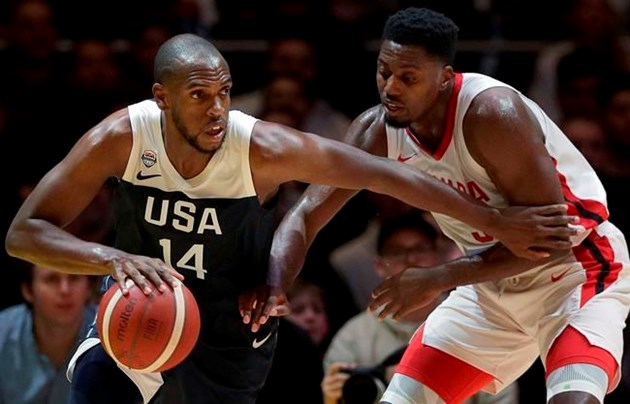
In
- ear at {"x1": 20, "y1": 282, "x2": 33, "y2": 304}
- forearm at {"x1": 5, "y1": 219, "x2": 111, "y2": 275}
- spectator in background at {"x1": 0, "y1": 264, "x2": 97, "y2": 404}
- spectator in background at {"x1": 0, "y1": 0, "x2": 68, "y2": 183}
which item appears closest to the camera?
forearm at {"x1": 5, "y1": 219, "x2": 111, "y2": 275}

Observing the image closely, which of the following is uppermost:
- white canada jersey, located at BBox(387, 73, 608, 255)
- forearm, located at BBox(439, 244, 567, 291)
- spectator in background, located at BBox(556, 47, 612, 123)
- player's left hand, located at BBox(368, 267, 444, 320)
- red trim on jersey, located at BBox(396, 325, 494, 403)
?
white canada jersey, located at BBox(387, 73, 608, 255)

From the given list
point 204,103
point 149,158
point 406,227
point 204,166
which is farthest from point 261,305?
point 406,227

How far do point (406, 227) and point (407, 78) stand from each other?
2.22 metres

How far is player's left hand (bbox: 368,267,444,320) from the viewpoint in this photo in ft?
17.4

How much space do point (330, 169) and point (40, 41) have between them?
4.36m

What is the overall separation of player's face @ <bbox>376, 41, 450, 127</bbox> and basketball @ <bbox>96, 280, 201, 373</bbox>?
3.70 feet

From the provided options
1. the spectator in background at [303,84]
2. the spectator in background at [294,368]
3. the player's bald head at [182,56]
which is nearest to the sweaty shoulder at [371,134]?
the player's bald head at [182,56]

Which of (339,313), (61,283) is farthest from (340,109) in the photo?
(61,283)

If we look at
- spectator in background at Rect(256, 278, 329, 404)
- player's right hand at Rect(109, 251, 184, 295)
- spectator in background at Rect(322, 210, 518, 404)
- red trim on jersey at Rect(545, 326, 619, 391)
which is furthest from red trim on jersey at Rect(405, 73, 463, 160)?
spectator in background at Rect(256, 278, 329, 404)

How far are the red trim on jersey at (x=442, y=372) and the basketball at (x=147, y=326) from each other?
1.04 metres

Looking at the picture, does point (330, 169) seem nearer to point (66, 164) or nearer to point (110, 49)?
point (66, 164)

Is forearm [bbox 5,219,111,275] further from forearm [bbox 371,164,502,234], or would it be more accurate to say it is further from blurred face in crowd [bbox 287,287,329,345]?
blurred face in crowd [bbox 287,287,329,345]

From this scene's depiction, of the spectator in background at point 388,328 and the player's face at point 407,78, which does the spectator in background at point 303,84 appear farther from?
the player's face at point 407,78

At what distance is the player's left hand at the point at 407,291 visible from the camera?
5.31 m
